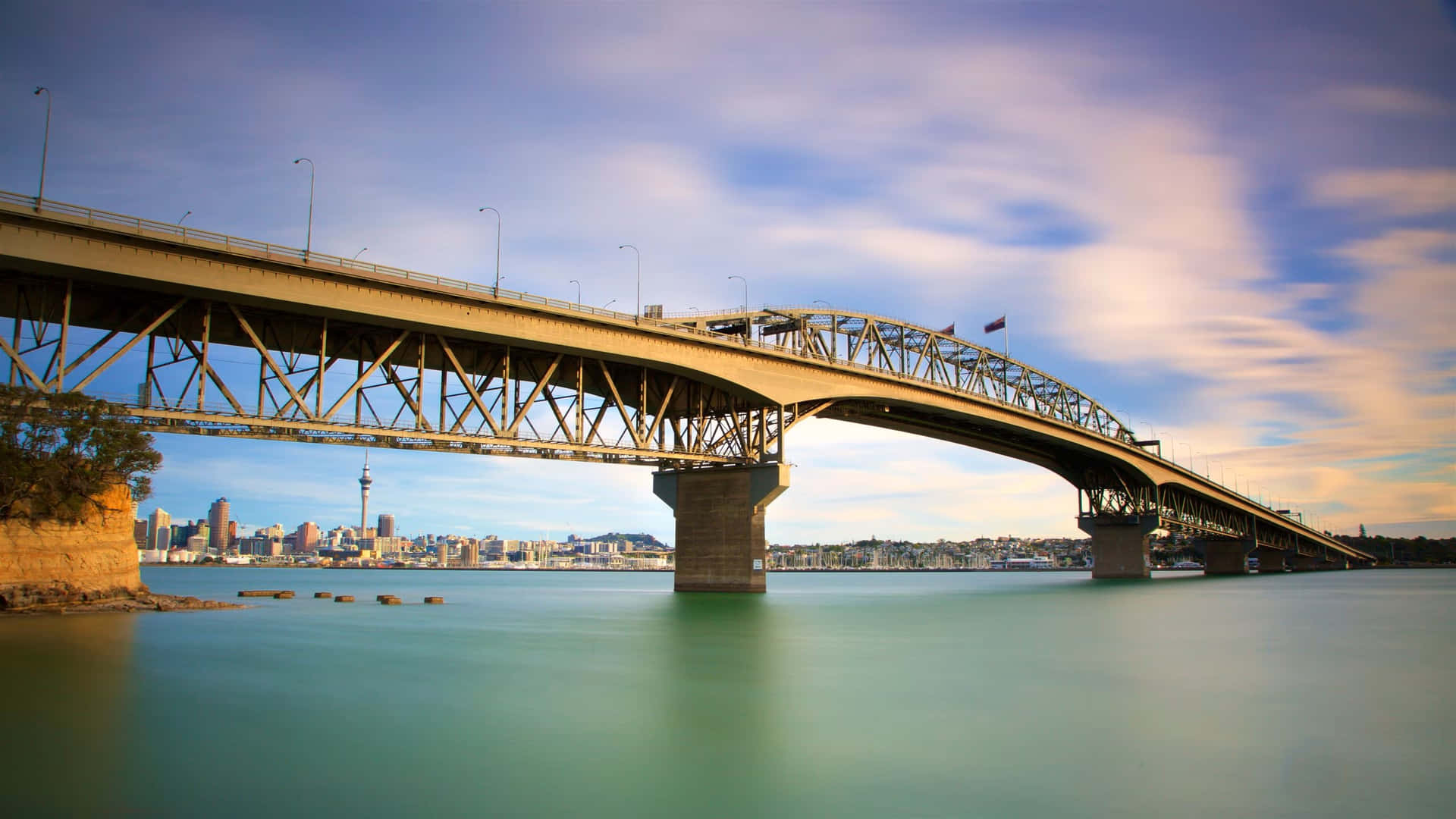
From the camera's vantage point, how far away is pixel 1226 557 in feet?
449

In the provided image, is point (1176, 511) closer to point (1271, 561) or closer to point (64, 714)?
point (1271, 561)

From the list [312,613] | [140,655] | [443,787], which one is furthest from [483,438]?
[443,787]

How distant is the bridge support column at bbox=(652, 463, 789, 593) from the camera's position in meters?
60.8

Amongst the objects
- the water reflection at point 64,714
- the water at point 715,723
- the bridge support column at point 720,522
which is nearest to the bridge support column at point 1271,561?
the bridge support column at point 720,522

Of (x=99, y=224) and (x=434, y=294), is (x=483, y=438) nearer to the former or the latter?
(x=434, y=294)

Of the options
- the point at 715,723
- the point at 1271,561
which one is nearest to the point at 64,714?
the point at 715,723

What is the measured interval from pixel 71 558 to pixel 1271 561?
15249 centimetres

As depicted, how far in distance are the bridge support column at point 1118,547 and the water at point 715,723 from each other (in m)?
76.5

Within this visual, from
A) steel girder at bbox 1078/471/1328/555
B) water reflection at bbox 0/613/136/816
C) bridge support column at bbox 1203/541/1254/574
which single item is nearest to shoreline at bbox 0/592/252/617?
water reflection at bbox 0/613/136/816

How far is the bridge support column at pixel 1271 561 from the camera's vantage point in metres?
143

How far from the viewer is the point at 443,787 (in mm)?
13367

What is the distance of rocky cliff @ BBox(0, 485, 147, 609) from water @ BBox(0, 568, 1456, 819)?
3015 millimetres

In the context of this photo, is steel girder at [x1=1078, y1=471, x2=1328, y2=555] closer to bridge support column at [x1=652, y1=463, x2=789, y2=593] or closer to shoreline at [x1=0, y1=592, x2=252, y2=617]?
bridge support column at [x1=652, y1=463, x2=789, y2=593]

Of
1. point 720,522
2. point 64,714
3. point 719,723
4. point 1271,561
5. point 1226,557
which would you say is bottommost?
point 719,723
